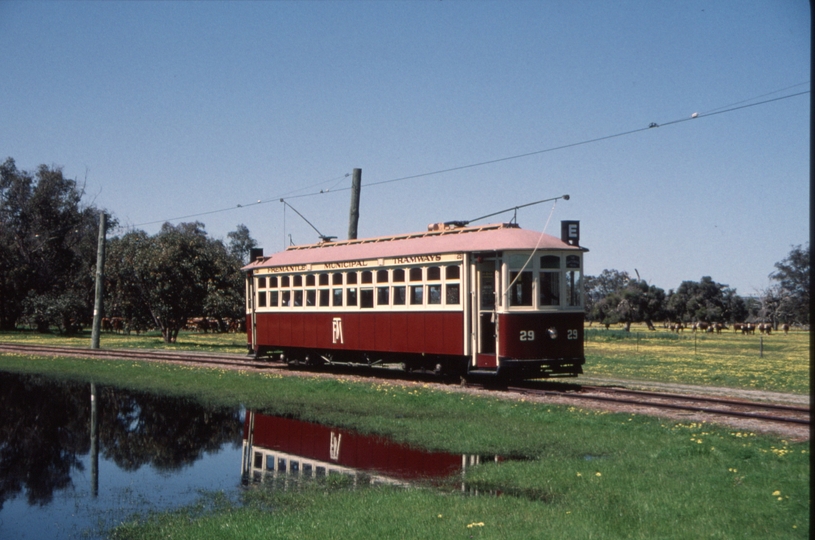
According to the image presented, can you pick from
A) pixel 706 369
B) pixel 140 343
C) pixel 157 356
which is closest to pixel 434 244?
pixel 706 369

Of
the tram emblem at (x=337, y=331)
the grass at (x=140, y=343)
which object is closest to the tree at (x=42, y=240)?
the grass at (x=140, y=343)

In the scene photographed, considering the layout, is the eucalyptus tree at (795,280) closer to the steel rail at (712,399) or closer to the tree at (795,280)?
the tree at (795,280)

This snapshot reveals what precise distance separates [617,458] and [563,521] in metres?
3.30

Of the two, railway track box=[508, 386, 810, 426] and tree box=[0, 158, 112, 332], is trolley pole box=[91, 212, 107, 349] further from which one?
tree box=[0, 158, 112, 332]

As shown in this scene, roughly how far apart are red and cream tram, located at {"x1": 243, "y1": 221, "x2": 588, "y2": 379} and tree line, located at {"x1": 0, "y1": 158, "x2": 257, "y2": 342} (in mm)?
19908

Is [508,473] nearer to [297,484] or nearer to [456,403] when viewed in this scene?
[297,484]

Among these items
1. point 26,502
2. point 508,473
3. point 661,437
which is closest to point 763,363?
point 661,437

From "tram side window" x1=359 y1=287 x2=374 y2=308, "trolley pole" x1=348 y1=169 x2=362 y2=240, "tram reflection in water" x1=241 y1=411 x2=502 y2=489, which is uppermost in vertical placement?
"trolley pole" x1=348 y1=169 x2=362 y2=240

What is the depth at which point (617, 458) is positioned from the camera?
10.8 m

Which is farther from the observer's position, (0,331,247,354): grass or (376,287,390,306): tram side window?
(0,331,247,354): grass

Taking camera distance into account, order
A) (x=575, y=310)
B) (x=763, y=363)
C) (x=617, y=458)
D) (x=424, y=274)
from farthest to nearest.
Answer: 1. (x=763, y=363)
2. (x=424, y=274)
3. (x=575, y=310)
4. (x=617, y=458)

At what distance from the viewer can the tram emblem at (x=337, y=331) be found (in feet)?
76.7

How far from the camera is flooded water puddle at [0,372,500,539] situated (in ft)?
30.1

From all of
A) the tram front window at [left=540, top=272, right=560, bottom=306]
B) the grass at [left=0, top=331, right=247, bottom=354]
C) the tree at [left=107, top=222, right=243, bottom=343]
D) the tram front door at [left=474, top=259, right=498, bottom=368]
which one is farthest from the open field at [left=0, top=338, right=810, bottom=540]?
the tree at [left=107, top=222, right=243, bottom=343]
